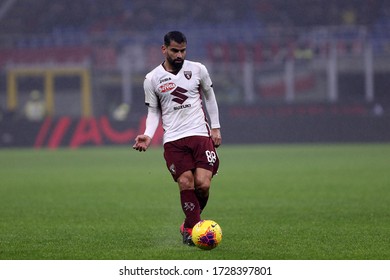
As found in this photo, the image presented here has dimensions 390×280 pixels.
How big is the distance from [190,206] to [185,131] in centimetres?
70

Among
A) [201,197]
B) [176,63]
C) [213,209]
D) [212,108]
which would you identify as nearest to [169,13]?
[213,209]

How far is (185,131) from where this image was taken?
903 cm

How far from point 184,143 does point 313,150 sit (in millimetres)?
19993

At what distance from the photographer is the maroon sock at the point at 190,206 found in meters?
8.95

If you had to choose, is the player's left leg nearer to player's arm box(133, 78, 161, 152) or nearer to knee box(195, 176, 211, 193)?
knee box(195, 176, 211, 193)

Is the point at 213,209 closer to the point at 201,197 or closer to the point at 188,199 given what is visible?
the point at 201,197

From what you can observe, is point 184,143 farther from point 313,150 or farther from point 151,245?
point 313,150

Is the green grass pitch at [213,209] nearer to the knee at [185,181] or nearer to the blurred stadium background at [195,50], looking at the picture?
the knee at [185,181]

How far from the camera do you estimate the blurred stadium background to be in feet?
132

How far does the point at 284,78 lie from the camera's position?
1592 inches

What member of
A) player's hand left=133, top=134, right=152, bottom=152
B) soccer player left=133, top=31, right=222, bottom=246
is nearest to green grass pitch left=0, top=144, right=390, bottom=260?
soccer player left=133, top=31, right=222, bottom=246

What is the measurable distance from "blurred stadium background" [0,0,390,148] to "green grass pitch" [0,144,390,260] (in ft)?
45.5

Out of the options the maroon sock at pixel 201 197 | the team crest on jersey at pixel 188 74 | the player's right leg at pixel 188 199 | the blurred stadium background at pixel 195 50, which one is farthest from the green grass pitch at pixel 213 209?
the blurred stadium background at pixel 195 50
